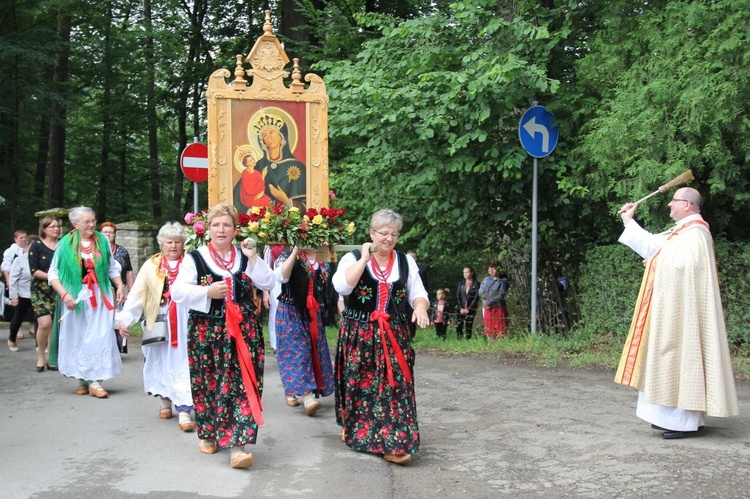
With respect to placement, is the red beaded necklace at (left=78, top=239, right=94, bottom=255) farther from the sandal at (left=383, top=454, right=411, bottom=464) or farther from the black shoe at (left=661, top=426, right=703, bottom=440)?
the black shoe at (left=661, top=426, right=703, bottom=440)

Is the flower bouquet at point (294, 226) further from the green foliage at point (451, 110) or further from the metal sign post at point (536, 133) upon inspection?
the metal sign post at point (536, 133)

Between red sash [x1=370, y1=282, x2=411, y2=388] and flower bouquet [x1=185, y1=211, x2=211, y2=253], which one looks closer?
red sash [x1=370, y1=282, x2=411, y2=388]

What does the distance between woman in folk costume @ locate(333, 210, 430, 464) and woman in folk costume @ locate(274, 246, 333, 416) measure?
1.47 m

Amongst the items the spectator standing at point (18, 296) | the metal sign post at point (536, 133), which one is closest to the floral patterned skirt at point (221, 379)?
the metal sign post at point (536, 133)

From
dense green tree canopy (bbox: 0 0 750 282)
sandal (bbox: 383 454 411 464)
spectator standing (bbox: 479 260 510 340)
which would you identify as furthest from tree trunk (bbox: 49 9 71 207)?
sandal (bbox: 383 454 411 464)

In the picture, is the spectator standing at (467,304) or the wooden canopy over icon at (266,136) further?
the spectator standing at (467,304)

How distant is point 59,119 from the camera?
74.5 ft

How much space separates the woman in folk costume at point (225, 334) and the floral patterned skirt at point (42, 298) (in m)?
5.09

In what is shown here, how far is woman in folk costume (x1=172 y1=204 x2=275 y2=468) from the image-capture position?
231 inches

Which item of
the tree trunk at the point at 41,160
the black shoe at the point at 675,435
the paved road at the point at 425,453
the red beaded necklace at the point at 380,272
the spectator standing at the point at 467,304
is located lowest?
the paved road at the point at 425,453

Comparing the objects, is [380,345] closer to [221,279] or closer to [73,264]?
[221,279]

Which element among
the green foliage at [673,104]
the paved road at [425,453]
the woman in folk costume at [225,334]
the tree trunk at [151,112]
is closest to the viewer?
the paved road at [425,453]

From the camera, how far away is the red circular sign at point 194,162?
43.1 feet

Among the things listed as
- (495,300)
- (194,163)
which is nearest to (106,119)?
(194,163)
